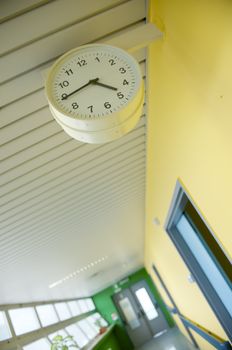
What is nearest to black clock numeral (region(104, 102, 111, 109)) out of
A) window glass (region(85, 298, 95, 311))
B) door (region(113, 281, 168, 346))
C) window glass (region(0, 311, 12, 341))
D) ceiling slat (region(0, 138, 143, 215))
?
ceiling slat (region(0, 138, 143, 215))

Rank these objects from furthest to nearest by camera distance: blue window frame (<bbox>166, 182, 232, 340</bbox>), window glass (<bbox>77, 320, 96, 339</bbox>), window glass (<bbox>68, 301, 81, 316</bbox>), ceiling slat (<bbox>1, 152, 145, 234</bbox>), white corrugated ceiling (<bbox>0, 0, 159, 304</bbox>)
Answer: window glass (<bbox>68, 301, 81, 316</bbox>) < window glass (<bbox>77, 320, 96, 339</bbox>) < ceiling slat (<bbox>1, 152, 145, 234</bbox>) < blue window frame (<bbox>166, 182, 232, 340</bbox>) < white corrugated ceiling (<bbox>0, 0, 159, 304</bbox>)

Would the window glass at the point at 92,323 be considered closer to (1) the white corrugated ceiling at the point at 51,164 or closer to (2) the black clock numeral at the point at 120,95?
(1) the white corrugated ceiling at the point at 51,164

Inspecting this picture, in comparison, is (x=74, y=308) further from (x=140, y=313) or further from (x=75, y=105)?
(x=75, y=105)

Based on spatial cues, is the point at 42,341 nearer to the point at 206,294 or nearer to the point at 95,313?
the point at 206,294

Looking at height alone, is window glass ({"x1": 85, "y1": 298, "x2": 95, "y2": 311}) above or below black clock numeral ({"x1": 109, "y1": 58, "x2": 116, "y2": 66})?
below

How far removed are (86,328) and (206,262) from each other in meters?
8.20

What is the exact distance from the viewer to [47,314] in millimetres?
7250

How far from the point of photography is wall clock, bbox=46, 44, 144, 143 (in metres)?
1.35

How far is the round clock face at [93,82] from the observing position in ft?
4.48

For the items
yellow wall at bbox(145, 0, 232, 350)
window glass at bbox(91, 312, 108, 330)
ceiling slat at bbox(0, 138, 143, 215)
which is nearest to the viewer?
yellow wall at bbox(145, 0, 232, 350)

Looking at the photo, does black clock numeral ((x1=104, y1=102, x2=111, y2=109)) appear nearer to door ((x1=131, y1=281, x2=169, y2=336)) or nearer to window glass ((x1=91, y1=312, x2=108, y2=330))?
window glass ((x1=91, y1=312, x2=108, y2=330))

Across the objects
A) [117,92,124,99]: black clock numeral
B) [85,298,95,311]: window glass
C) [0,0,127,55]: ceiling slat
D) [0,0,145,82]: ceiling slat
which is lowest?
[85,298,95,311]: window glass

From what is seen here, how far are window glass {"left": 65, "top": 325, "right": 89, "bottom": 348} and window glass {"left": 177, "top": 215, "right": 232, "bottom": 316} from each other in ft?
19.0

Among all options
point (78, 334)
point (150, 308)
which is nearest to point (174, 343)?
point (78, 334)
